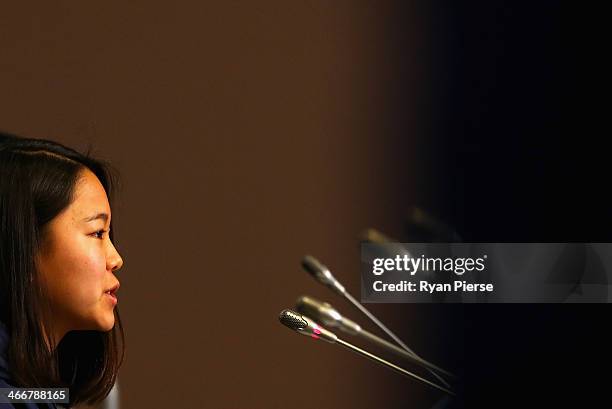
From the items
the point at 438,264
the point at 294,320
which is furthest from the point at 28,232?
the point at 438,264

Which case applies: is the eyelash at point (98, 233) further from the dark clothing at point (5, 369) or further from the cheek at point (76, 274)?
the dark clothing at point (5, 369)

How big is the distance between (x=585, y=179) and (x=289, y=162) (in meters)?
0.53

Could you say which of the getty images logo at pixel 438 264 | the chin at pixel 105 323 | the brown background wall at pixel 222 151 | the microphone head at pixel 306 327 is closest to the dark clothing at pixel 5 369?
the chin at pixel 105 323

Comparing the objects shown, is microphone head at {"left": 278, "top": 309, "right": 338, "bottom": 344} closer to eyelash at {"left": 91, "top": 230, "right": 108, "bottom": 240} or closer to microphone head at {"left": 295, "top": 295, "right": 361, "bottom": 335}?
microphone head at {"left": 295, "top": 295, "right": 361, "bottom": 335}

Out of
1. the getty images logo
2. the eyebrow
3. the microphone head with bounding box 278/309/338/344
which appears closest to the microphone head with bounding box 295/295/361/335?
the microphone head with bounding box 278/309/338/344

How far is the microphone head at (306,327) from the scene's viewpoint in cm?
87

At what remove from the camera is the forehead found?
1157mm

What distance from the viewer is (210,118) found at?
5.32 feet

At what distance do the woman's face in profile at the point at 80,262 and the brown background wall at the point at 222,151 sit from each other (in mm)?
429

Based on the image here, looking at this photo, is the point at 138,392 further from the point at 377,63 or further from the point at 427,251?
the point at 377,63

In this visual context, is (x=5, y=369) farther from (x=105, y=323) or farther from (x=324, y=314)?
(x=324, y=314)

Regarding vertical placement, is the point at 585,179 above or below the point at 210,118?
below

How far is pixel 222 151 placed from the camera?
5.31 feet

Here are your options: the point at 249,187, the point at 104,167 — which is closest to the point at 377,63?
the point at 249,187
